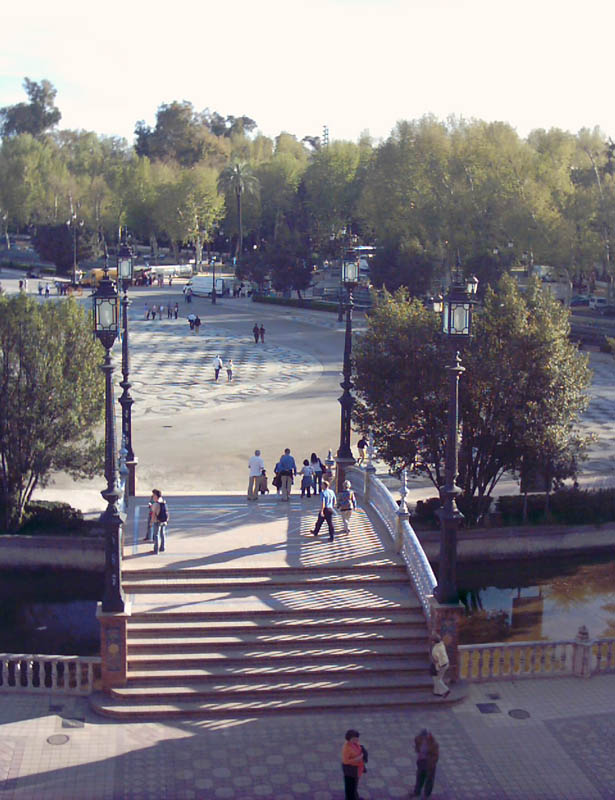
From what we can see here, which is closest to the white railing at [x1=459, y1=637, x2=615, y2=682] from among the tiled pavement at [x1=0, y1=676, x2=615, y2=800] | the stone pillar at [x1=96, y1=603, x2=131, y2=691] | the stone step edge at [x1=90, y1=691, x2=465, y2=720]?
the tiled pavement at [x1=0, y1=676, x2=615, y2=800]

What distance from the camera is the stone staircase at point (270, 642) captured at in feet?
49.5

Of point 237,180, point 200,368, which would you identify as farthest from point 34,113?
point 200,368

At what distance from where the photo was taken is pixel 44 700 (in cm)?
1505

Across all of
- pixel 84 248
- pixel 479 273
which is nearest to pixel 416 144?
pixel 479 273

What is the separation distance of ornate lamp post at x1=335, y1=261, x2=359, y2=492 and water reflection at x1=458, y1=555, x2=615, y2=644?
3516 mm

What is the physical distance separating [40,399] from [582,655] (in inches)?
513

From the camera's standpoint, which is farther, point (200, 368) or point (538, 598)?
point (200, 368)

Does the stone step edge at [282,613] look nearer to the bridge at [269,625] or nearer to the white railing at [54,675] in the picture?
the bridge at [269,625]

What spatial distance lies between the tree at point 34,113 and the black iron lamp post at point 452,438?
140 m

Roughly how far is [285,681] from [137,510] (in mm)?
6923

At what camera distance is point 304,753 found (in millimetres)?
13609

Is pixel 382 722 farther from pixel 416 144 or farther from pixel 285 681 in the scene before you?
pixel 416 144

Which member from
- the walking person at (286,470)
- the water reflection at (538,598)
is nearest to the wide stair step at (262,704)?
the water reflection at (538,598)

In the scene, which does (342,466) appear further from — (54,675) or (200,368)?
(200,368)
